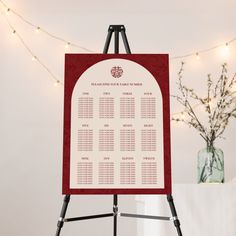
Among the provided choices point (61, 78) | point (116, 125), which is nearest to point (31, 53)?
point (61, 78)

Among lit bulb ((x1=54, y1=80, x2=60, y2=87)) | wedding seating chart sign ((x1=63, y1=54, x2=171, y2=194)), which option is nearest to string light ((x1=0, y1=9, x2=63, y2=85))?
lit bulb ((x1=54, y1=80, x2=60, y2=87))

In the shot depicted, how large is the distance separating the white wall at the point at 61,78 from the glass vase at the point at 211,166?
1.57ft

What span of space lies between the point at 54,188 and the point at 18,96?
1.87 feet

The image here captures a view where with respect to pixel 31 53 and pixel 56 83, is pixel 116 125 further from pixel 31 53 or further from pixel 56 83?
pixel 31 53

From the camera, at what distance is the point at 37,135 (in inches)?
99.7

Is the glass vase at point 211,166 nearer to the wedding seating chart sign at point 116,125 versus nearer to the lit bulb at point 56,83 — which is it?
the wedding seating chart sign at point 116,125

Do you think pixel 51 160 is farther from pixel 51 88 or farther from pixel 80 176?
pixel 80 176

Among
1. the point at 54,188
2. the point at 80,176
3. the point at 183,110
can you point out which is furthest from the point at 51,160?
the point at 80,176

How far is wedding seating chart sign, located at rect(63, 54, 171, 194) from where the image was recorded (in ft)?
5.10

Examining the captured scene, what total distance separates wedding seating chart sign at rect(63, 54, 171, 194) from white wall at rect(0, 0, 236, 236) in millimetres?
959

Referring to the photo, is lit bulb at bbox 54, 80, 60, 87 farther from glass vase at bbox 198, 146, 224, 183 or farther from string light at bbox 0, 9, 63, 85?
glass vase at bbox 198, 146, 224, 183

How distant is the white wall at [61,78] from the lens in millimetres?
2463

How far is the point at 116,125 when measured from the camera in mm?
1600

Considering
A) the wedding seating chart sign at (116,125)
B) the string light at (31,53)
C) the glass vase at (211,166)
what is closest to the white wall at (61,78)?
the string light at (31,53)
